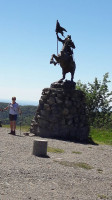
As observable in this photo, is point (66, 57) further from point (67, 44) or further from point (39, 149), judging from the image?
point (39, 149)

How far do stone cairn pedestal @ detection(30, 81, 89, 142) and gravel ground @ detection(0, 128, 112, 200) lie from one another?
5.40 m

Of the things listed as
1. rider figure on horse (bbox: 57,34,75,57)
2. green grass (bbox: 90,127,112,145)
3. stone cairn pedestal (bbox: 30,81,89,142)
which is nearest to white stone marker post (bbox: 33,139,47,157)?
stone cairn pedestal (bbox: 30,81,89,142)

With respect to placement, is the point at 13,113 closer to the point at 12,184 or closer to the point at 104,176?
the point at 104,176

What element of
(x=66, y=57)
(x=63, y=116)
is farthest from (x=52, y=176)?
(x=66, y=57)

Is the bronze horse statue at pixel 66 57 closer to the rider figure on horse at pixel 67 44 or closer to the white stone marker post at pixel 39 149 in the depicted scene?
the rider figure on horse at pixel 67 44

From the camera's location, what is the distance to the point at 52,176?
31.2 ft

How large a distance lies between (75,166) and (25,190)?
3.87 metres

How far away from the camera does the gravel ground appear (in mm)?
7848

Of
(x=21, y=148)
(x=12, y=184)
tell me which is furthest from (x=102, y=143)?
(x=12, y=184)

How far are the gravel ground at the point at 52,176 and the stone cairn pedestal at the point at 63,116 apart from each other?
17.7 ft

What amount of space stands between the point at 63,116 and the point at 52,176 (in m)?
10.2

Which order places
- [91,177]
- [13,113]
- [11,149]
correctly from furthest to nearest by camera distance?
[13,113], [11,149], [91,177]

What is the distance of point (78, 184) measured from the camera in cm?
905

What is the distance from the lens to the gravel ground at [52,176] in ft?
25.7
